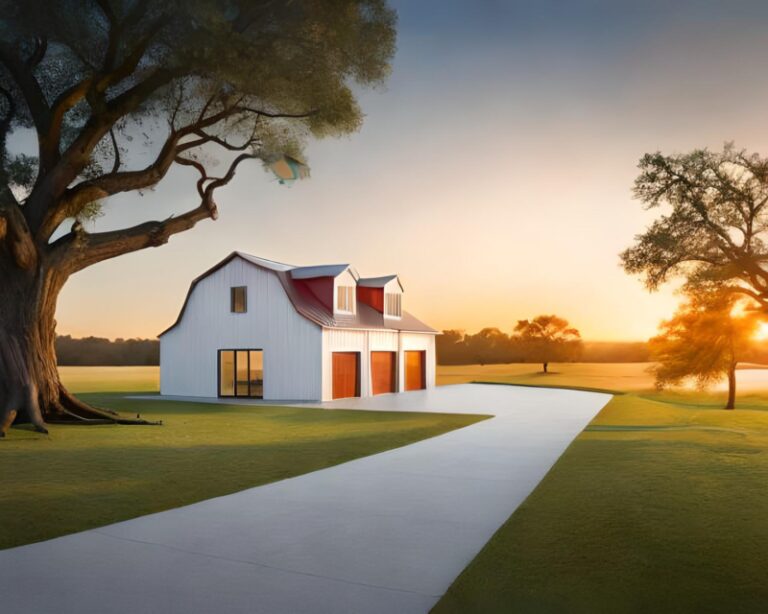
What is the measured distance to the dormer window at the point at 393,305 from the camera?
35.6 m

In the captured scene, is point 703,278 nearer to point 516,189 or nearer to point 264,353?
point 516,189

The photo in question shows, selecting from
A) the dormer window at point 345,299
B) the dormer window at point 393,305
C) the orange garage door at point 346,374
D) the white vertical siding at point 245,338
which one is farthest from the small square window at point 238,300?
the dormer window at point 393,305

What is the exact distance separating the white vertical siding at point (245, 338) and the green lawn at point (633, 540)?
17.9 metres

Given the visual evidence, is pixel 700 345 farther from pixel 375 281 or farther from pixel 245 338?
pixel 245 338

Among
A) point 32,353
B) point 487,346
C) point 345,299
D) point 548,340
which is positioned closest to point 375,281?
point 345,299

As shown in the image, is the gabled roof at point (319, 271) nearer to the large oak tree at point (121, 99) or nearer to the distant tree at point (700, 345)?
the large oak tree at point (121, 99)

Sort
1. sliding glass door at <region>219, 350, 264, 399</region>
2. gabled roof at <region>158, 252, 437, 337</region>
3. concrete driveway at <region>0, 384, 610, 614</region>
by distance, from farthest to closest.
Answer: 1. sliding glass door at <region>219, 350, 264, 399</region>
2. gabled roof at <region>158, 252, 437, 337</region>
3. concrete driveway at <region>0, 384, 610, 614</region>

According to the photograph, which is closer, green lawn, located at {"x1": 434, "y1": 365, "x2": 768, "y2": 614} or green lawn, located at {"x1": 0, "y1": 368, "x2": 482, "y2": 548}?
green lawn, located at {"x1": 434, "y1": 365, "x2": 768, "y2": 614}

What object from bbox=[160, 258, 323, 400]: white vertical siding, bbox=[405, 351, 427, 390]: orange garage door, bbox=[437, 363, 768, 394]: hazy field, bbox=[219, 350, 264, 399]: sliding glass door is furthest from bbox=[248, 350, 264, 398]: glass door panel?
bbox=[437, 363, 768, 394]: hazy field

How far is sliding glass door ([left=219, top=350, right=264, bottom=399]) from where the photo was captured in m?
30.2

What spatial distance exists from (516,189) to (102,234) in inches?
587

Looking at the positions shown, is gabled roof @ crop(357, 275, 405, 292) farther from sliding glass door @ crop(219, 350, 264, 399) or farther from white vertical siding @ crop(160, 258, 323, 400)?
sliding glass door @ crop(219, 350, 264, 399)

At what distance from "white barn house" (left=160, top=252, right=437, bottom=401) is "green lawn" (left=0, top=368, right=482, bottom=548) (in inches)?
265

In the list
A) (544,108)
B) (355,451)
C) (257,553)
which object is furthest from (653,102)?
(257,553)
